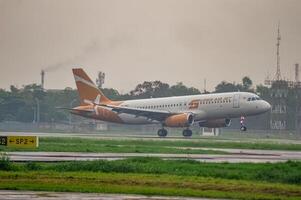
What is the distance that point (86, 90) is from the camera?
350 ft

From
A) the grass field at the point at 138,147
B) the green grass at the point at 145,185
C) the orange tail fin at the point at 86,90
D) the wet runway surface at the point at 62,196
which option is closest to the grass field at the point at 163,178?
the green grass at the point at 145,185

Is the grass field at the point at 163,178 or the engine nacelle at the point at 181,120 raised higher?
the engine nacelle at the point at 181,120

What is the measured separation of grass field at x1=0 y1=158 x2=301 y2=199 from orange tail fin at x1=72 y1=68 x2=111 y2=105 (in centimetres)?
6296

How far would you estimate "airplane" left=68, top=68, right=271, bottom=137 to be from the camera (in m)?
90.8

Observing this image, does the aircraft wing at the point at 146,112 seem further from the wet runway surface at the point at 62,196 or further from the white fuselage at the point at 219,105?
the wet runway surface at the point at 62,196

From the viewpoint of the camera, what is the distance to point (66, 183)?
105 feet

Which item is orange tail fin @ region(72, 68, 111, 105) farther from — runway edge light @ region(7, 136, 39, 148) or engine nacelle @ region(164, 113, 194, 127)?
runway edge light @ region(7, 136, 39, 148)

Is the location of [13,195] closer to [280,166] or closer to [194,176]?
[194,176]

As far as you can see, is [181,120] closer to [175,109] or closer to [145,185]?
[175,109]

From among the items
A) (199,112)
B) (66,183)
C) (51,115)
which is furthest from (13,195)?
(51,115)

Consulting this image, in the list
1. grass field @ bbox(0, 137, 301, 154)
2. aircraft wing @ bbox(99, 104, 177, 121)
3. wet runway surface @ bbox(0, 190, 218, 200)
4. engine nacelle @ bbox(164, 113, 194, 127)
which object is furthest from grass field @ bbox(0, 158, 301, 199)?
aircraft wing @ bbox(99, 104, 177, 121)

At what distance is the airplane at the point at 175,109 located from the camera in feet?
298

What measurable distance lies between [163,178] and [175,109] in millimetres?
61419

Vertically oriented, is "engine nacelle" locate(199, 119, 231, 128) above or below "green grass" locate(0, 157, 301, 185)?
above
